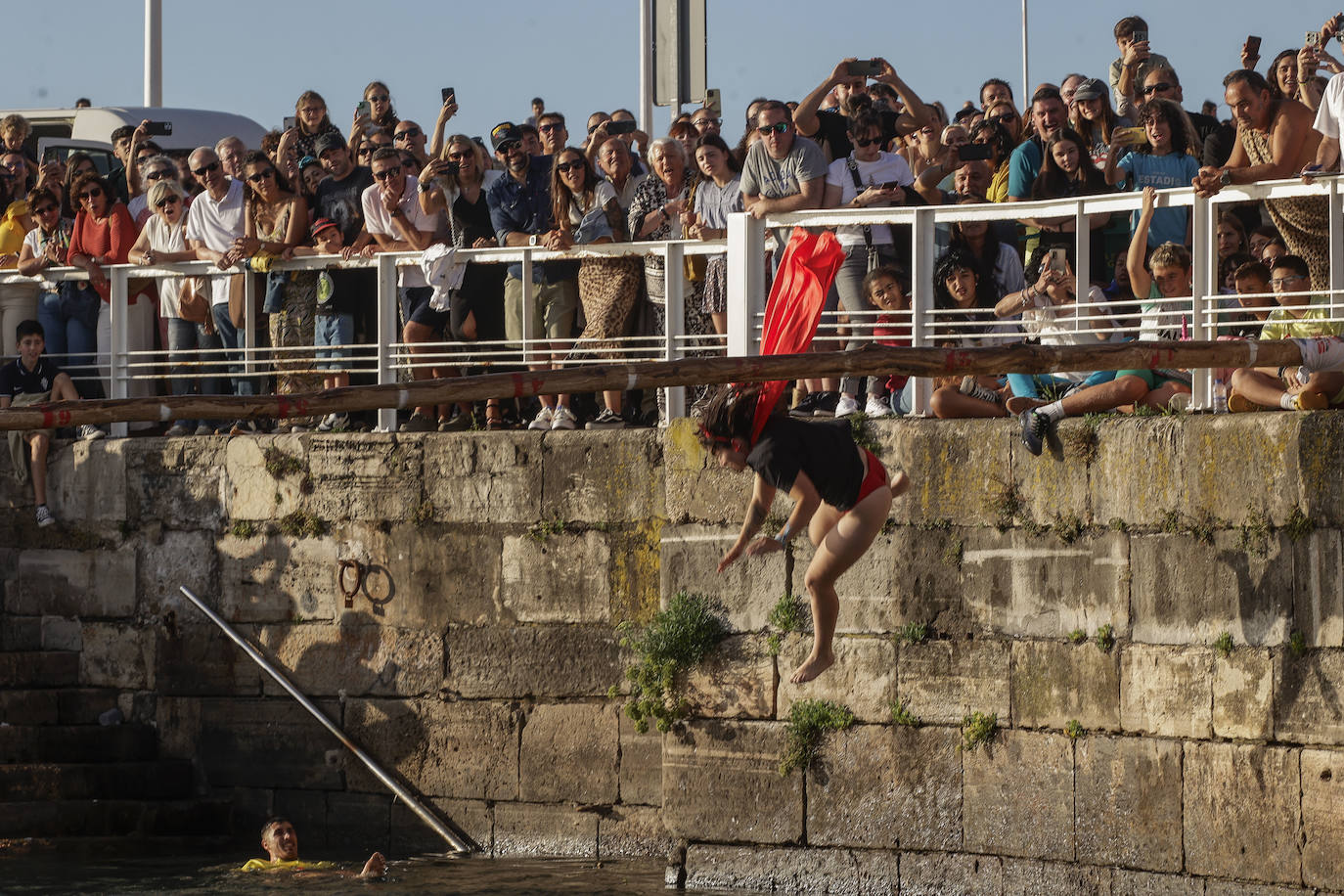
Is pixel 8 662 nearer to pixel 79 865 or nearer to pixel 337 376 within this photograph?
pixel 79 865

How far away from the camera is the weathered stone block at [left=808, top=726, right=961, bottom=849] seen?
413 inches

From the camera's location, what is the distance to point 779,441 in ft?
28.5

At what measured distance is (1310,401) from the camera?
30.7ft

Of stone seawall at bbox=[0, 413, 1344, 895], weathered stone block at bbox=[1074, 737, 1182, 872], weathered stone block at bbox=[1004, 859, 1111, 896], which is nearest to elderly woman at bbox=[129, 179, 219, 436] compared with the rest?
stone seawall at bbox=[0, 413, 1344, 895]

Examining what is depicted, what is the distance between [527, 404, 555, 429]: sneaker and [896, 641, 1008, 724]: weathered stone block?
9.37 ft

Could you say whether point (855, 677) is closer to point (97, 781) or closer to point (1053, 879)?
point (1053, 879)

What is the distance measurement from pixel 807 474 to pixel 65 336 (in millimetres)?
7601

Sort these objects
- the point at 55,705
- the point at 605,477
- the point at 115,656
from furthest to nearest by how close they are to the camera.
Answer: the point at 115,656, the point at 55,705, the point at 605,477

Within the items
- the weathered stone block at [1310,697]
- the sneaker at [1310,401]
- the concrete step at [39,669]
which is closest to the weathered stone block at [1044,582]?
the weathered stone block at [1310,697]

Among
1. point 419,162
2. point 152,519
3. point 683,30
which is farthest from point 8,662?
point 683,30

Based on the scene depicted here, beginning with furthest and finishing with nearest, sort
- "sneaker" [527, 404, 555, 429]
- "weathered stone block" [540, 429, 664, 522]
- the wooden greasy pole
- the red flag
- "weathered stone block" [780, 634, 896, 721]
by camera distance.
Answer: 1. "sneaker" [527, 404, 555, 429]
2. "weathered stone block" [540, 429, 664, 522]
3. "weathered stone block" [780, 634, 896, 721]
4. the wooden greasy pole
5. the red flag

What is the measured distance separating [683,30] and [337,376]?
3.76m

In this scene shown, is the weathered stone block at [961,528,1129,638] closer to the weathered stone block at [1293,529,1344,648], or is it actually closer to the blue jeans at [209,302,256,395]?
the weathered stone block at [1293,529,1344,648]

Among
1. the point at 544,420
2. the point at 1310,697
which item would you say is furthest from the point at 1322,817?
the point at 544,420
